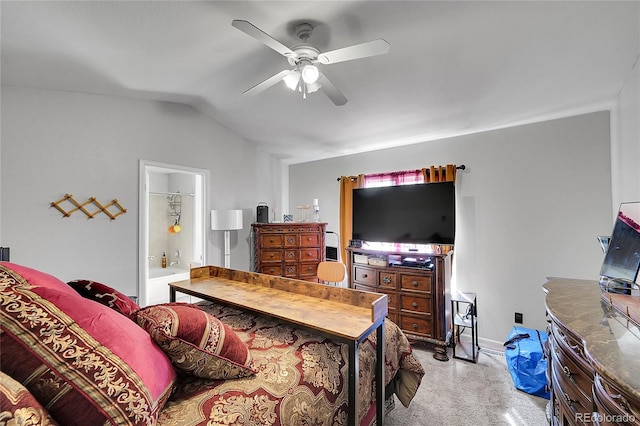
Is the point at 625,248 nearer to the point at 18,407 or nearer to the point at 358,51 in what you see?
the point at 358,51

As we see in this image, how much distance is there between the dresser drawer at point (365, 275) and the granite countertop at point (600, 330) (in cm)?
178

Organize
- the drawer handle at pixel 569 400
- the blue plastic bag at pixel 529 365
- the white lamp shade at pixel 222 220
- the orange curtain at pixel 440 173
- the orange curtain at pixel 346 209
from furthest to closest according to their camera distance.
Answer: the orange curtain at pixel 346 209 → the white lamp shade at pixel 222 220 → the orange curtain at pixel 440 173 → the blue plastic bag at pixel 529 365 → the drawer handle at pixel 569 400

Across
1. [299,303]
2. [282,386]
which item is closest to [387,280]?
[299,303]

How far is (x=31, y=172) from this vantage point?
2293 mm

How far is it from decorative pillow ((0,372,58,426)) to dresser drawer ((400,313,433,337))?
3000 mm

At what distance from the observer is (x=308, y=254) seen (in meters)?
3.92

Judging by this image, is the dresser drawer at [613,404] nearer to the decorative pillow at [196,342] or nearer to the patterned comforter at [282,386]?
the patterned comforter at [282,386]

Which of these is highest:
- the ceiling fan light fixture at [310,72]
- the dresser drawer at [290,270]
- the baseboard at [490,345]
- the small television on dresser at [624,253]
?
the ceiling fan light fixture at [310,72]

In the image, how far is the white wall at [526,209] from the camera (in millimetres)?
2625

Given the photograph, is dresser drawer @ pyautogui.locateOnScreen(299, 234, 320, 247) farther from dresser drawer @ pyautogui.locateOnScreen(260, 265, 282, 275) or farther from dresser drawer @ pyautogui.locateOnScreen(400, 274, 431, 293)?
dresser drawer @ pyautogui.locateOnScreen(400, 274, 431, 293)

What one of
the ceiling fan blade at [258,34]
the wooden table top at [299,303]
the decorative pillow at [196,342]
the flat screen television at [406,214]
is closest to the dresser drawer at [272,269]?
the flat screen television at [406,214]

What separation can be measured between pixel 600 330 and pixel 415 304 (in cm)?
200

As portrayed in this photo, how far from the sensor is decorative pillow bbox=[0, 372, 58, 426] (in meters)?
0.54
